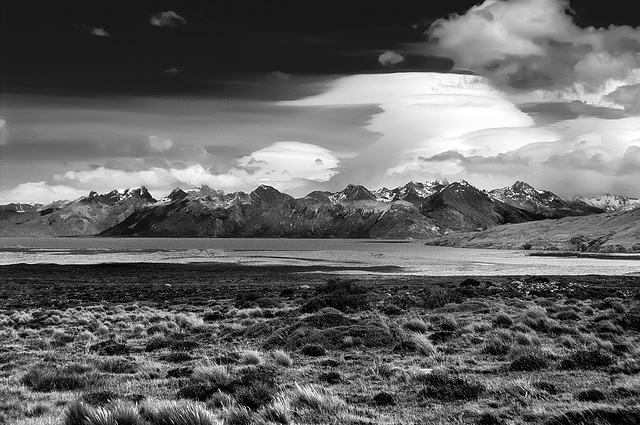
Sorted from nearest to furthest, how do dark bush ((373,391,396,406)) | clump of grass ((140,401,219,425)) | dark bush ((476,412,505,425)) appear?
clump of grass ((140,401,219,425))
dark bush ((476,412,505,425))
dark bush ((373,391,396,406))

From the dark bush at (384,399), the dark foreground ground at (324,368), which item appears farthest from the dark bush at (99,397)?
the dark bush at (384,399)

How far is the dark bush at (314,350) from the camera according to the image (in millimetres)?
15703

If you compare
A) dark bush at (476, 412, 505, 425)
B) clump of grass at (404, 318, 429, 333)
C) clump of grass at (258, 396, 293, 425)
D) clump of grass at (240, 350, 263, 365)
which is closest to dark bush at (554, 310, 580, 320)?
clump of grass at (404, 318, 429, 333)

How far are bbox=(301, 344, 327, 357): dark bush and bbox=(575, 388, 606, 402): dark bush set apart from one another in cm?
761

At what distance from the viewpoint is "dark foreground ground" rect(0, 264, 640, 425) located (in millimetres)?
8898

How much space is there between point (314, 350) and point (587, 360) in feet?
24.8

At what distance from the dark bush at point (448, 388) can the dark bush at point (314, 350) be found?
464 cm

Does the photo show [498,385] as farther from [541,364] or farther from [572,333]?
[572,333]

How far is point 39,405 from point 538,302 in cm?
2993

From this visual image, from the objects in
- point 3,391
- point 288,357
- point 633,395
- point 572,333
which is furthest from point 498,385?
point 3,391

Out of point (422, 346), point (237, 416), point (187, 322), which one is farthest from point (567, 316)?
point (237, 416)

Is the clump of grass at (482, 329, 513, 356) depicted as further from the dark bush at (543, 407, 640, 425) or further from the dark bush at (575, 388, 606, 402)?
the dark bush at (543, 407, 640, 425)

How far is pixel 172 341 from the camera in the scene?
18172 millimetres

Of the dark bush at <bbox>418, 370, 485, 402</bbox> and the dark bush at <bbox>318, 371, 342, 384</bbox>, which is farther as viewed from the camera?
the dark bush at <bbox>318, 371, 342, 384</bbox>
